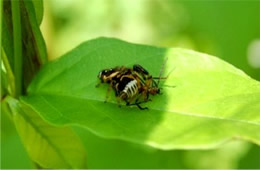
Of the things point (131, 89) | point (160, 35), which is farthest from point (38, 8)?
point (160, 35)

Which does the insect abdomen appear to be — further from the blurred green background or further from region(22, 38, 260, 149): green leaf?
the blurred green background

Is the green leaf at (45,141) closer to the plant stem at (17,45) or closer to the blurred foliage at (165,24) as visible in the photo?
the plant stem at (17,45)

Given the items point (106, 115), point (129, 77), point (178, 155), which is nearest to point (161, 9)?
point (178, 155)

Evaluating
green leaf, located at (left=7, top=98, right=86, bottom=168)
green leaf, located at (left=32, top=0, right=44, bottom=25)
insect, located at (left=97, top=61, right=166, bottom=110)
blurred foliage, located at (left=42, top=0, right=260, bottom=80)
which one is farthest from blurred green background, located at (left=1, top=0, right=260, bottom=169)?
green leaf, located at (left=32, top=0, right=44, bottom=25)

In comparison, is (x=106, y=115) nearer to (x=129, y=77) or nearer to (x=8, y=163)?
(x=129, y=77)

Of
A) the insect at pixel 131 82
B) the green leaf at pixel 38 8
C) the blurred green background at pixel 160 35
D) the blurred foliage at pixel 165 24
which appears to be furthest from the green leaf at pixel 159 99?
the blurred foliage at pixel 165 24
